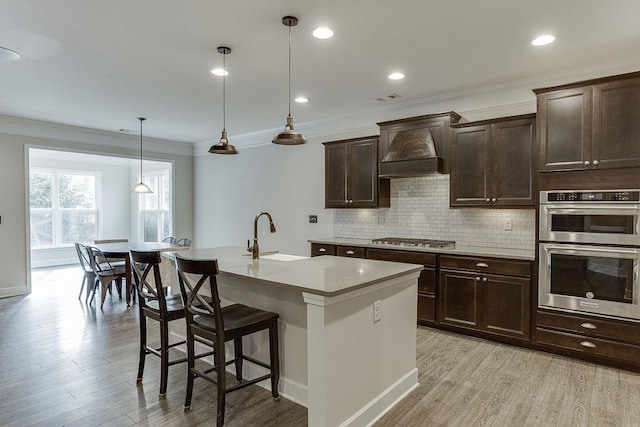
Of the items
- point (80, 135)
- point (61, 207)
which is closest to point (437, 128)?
point (80, 135)

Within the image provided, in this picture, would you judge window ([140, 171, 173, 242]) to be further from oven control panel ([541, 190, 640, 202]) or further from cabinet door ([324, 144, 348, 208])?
oven control panel ([541, 190, 640, 202])

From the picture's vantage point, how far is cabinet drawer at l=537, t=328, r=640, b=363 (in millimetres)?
3036

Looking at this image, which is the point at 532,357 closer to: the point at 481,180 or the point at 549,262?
the point at 549,262

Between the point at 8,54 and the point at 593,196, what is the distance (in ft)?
16.9

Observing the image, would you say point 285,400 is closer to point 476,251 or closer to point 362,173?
point 476,251

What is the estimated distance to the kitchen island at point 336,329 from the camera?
6.79ft

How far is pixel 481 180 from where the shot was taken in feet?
13.0

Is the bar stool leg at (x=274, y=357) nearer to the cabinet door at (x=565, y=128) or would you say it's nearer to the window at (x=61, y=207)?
the cabinet door at (x=565, y=128)

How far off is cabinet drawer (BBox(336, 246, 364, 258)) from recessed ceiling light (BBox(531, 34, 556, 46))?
2.69 meters

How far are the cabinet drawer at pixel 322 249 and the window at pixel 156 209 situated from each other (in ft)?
16.6

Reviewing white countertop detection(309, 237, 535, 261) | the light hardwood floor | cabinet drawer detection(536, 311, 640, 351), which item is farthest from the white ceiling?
the light hardwood floor

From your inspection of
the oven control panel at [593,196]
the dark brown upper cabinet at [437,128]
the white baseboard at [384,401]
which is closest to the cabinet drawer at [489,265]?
the oven control panel at [593,196]

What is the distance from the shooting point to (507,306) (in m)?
3.61

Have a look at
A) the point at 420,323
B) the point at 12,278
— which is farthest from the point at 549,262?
the point at 12,278
